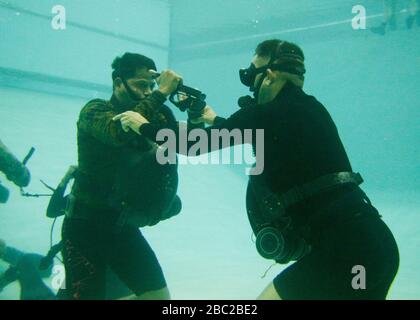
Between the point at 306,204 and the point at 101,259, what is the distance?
1.40m

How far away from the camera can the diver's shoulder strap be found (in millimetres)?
1933

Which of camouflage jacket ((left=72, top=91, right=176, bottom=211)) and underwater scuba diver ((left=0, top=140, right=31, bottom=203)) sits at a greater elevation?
underwater scuba diver ((left=0, top=140, right=31, bottom=203))

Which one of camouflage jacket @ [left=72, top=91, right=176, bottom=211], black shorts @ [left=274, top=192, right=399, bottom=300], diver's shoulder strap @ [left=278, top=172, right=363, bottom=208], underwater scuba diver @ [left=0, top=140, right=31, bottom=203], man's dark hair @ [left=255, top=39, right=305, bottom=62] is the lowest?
black shorts @ [left=274, top=192, right=399, bottom=300]

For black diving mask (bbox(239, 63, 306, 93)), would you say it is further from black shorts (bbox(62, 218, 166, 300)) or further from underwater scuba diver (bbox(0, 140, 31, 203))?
underwater scuba diver (bbox(0, 140, 31, 203))

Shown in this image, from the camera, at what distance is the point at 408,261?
6383 millimetres

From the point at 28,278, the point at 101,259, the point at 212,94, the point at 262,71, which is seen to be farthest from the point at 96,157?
the point at 212,94

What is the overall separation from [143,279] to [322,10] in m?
11.9

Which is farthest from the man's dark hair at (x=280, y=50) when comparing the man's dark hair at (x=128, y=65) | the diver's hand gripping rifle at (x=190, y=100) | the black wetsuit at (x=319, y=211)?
the man's dark hair at (x=128, y=65)

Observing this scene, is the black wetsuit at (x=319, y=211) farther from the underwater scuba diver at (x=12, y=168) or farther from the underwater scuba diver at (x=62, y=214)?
the underwater scuba diver at (x=12, y=168)

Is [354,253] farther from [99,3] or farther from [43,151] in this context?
[99,3]

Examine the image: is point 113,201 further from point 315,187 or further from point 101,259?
point 315,187

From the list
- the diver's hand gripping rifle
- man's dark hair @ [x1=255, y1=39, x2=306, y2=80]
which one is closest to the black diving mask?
man's dark hair @ [x1=255, y1=39, x2=306, y2=80]

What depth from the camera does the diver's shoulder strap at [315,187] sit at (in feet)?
6.34
